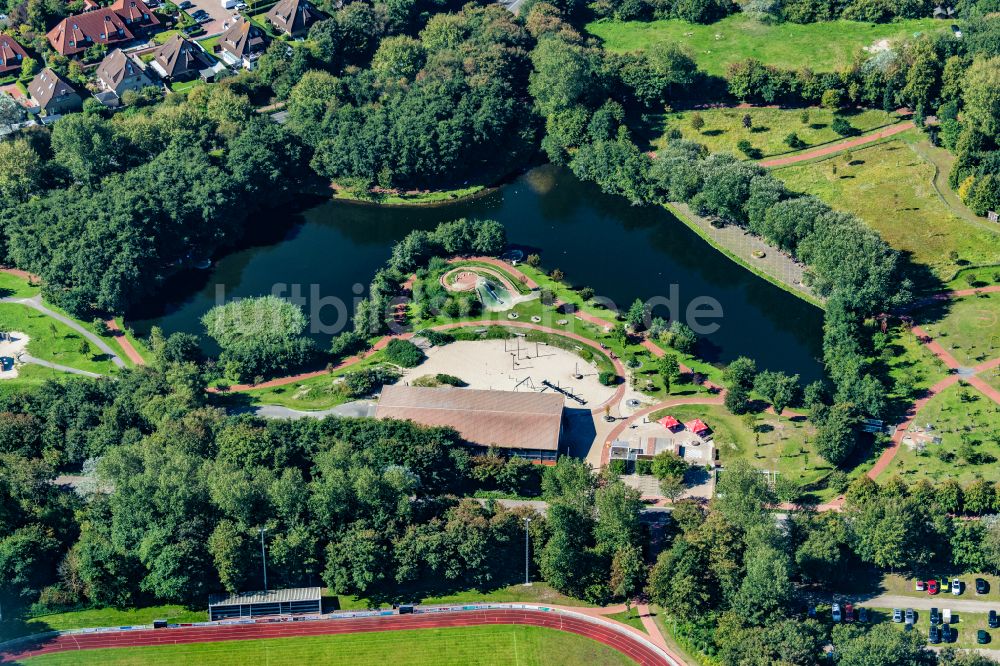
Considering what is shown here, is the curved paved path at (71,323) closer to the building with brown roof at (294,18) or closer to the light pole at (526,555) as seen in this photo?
the light pole at (526,555)

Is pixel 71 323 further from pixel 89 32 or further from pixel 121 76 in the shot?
pixel 89 32

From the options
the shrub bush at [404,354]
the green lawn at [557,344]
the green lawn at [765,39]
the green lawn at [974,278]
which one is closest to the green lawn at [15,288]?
the green lawn at [557,344]

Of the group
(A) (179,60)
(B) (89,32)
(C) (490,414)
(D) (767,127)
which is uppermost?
(B) (89,32)

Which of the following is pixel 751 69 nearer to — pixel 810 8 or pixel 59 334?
pixel 810 8

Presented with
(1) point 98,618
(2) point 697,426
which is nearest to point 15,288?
(1) point 98,618

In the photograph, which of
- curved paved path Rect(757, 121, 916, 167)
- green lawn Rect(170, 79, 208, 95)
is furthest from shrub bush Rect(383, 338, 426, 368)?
green lawn Rect(170, 79, 208, 95)

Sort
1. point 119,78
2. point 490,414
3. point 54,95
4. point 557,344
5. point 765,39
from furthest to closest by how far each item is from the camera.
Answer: point 765,39
point 119,78
point 54,95
point 557,344
point 490,414

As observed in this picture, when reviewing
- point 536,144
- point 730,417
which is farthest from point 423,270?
point 730,417
